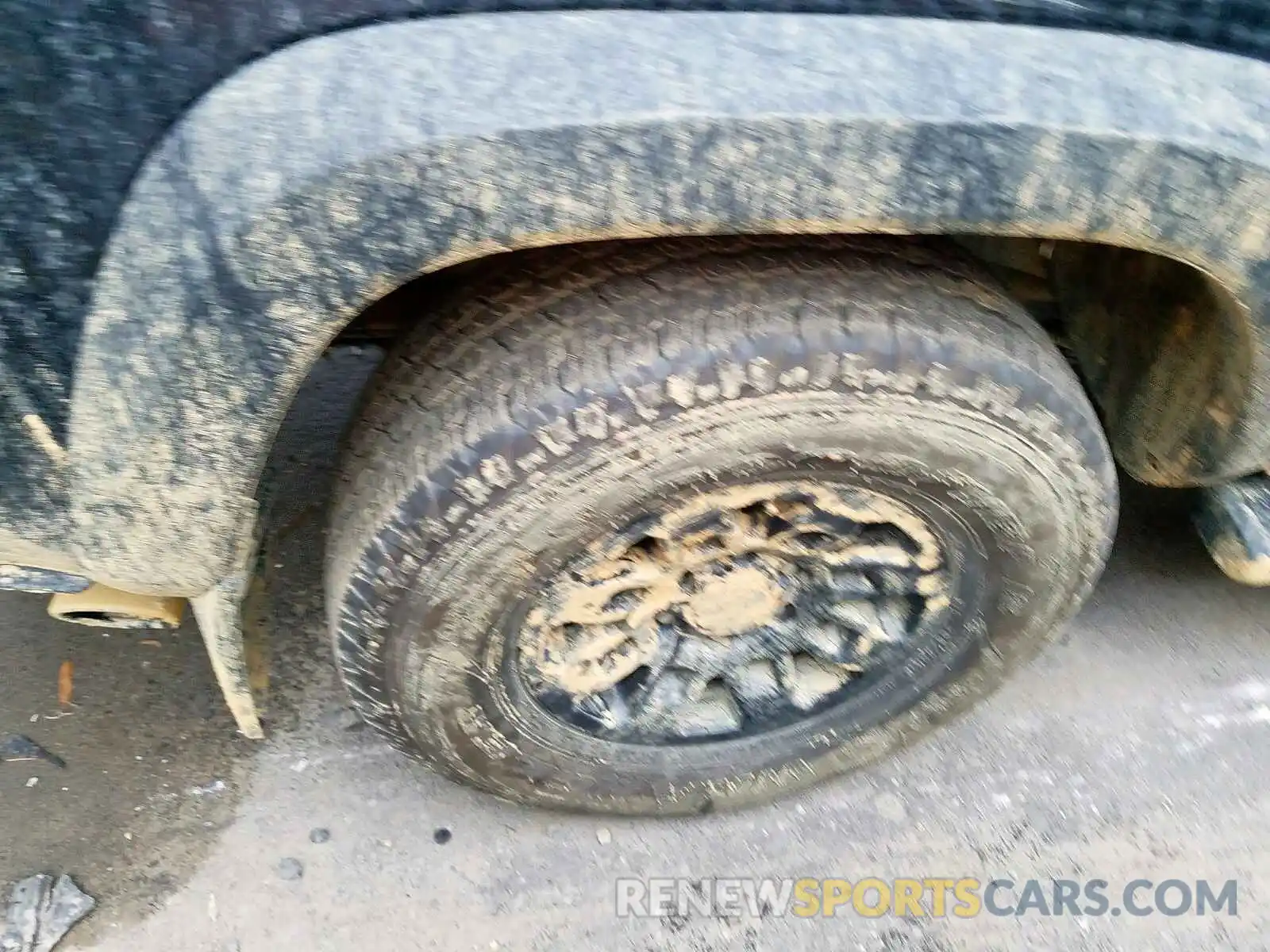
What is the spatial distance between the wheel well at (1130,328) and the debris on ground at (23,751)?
933 mm

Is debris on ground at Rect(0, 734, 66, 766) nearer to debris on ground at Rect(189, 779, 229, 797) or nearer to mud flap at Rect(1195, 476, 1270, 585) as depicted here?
debris on ground at Rect(189, 779, 229, 797)

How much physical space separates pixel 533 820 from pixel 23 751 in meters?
0.96

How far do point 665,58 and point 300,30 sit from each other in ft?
1.07

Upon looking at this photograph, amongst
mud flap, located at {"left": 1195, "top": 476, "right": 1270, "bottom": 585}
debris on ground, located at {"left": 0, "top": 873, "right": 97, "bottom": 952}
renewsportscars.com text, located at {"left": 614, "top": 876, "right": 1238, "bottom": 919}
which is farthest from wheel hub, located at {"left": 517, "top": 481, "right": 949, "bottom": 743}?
debris on ground, located at {"left": 0, "top": 873, "right": 97, "bottom": 952}

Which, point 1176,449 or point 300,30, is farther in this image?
point 1176,449

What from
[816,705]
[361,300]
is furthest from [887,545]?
[361,300]

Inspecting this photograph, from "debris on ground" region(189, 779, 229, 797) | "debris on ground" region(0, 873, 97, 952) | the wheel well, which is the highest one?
the wheel well

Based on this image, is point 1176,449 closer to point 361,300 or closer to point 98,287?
point 361,300

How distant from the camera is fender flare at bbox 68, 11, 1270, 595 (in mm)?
829

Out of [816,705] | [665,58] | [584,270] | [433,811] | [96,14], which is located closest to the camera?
[96,14]

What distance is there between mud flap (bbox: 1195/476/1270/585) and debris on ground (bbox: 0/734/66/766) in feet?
6.88

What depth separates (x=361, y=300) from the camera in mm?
917

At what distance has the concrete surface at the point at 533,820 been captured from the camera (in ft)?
5.16

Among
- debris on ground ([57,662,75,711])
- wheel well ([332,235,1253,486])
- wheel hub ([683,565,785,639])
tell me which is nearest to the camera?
wheel well ([332,235,1253,486])
